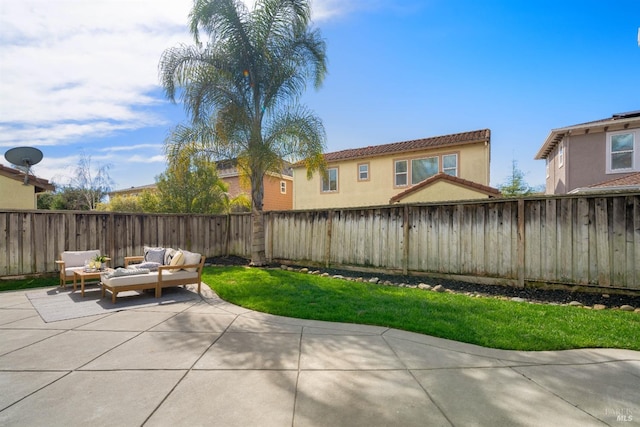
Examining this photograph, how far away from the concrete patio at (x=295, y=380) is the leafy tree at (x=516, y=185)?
24.0 m

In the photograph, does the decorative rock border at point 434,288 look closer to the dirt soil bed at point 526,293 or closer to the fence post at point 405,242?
the dirt soil bed at point 526,293

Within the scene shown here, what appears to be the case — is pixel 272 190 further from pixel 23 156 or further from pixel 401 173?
pixel 23 156

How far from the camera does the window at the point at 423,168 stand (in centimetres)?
1627

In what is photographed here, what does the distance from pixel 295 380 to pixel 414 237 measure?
585 cm

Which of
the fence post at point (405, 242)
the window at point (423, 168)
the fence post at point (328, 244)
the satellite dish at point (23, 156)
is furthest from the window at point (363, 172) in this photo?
the satellite dish at point (23, 156)

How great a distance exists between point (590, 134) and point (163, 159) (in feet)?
59.0

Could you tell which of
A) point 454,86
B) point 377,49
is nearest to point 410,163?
point 454,86

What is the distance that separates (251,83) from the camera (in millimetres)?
9578

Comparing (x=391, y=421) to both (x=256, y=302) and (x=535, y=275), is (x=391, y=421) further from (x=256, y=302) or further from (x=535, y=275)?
(x=535, y=275)

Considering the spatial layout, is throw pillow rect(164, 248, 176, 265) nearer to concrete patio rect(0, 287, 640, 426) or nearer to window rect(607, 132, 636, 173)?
concrete patio rect(0, 287, 640, 426)

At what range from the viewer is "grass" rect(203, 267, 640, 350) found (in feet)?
13.1

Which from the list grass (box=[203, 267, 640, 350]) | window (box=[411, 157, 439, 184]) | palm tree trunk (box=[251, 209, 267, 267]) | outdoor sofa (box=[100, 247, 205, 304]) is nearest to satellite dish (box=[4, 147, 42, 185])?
outdoor sofa (box=[100, 247, 205, 304])

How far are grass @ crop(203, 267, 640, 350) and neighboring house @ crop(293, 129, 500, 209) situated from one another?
276 inches

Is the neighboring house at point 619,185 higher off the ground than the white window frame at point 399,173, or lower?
lower
